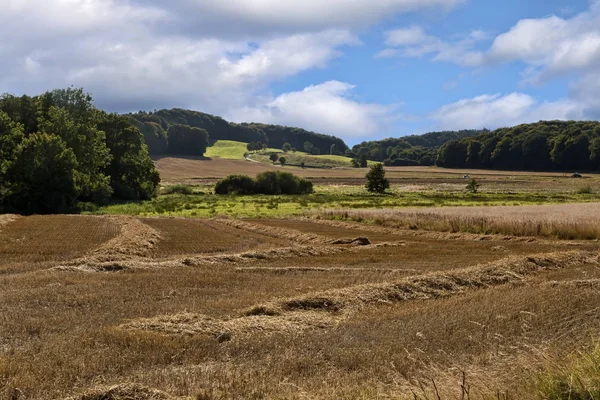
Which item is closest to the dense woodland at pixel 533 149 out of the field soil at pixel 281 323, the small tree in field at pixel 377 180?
the small tree in field at pixel 377 180

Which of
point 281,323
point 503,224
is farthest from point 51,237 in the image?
point 503,224

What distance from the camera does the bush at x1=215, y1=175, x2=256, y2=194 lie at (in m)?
101

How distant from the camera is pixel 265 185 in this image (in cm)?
10438

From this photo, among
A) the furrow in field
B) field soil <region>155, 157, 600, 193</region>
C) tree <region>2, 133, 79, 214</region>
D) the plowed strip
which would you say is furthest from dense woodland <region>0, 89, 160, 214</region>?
the furrow in field

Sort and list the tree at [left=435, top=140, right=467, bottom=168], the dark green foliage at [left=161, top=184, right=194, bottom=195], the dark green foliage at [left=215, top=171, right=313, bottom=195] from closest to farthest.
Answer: the dark green foliage at [left=161, top=184, right=194, bottom=195], the dark green foliage at [left=215, top=171, right=313, bottom=195], the tree at [left=435, top=140, right=467, bottom=168]

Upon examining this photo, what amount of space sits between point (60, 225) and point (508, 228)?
2927cm

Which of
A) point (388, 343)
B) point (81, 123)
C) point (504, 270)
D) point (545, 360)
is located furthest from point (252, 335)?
point (81, 123)

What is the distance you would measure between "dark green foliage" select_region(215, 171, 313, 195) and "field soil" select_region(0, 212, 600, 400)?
73.6 m

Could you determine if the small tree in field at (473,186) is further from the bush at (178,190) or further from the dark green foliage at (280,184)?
the bush at (178,190)

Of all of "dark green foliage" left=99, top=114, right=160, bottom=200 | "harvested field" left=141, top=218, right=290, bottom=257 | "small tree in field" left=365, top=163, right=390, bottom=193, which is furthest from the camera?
"small tree in field" left=365, top=163, right=390, bottom=193

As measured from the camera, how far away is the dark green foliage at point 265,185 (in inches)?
4001

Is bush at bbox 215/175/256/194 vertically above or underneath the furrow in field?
underneath

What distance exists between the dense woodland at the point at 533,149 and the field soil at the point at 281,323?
13996 cm

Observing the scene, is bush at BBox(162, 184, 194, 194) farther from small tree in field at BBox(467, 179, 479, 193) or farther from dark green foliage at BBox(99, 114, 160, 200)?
small tree in field at BBox(467, 179, 479, 193)
